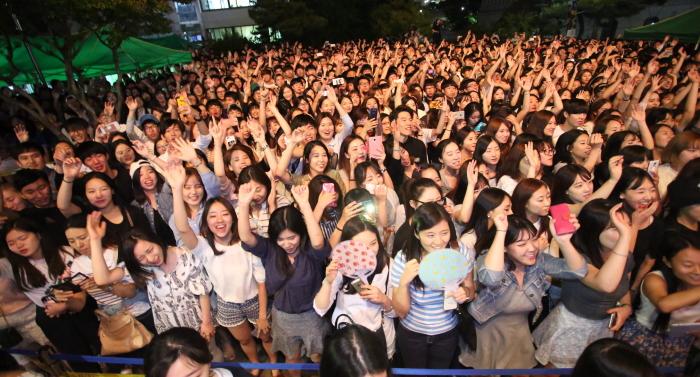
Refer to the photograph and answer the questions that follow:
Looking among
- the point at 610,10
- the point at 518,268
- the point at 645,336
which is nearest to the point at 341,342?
the point at 518,268

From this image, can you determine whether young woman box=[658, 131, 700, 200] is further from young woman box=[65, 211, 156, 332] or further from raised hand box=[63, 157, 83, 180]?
raised hand box=[63, 157, 83, 180]

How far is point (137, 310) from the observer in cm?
308

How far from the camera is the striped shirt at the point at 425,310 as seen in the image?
2.55 m

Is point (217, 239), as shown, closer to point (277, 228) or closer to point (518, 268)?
point (277, 228)

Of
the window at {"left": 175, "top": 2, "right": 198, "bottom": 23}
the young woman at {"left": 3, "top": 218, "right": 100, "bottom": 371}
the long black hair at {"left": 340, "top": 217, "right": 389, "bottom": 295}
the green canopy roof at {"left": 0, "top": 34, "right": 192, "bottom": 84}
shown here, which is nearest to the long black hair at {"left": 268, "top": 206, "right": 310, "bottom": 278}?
the long black hair at {"left": 340, "top": 217, "right": 389, "bottom": 295}

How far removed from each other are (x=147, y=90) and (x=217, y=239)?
10807mm

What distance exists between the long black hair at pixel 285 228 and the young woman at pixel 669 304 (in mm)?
2293

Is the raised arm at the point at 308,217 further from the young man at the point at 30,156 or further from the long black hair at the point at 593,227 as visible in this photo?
the young man at the point at 30,156

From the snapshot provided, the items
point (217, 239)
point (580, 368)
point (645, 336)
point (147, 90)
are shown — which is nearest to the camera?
point (580, 368)

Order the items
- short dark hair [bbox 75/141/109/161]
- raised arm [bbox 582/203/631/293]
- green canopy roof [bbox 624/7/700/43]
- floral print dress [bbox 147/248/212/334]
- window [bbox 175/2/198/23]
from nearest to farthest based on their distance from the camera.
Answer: raised arm [bbox 582/203/631/293] → floral print dress [bbox 147/248/212/334] → short dark hair [bbox 75/141/109/161] → green canopy roof [bbox 624/7/700/43] → window [bbox 175/2/198/23]

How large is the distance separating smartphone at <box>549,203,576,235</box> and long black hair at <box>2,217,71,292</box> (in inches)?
→ 143

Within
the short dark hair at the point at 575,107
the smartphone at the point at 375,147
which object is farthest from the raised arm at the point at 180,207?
the short dark hair at the point at 575,107

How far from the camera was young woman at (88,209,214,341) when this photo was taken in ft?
8.70

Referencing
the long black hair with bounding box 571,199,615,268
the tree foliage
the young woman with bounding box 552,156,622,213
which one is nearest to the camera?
the long black hair with bounding box 571,199,615,268
